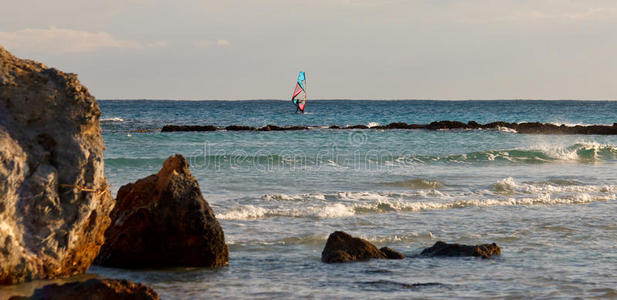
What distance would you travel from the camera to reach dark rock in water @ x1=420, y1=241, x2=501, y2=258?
811 cm

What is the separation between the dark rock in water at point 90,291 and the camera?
517 centimetres

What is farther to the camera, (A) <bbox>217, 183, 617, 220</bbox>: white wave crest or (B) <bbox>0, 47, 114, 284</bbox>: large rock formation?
(A) <bbox>217, 183, 617, 220</bbox>: white wave crest

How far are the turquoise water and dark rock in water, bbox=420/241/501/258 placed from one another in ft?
0.49

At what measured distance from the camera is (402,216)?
1142 cm

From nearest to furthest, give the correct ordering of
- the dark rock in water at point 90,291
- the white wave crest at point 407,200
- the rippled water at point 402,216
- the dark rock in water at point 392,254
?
the dark rock in water at point 90,291 < the rippled water at point 402,216 < the dark rock in water at point 392,254 < the white wave crest at point 407,200

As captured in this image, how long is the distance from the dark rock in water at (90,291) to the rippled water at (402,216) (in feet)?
3.35

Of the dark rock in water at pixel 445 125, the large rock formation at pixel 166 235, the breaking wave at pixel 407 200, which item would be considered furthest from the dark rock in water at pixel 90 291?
the dark rock in water at pixel 445 125

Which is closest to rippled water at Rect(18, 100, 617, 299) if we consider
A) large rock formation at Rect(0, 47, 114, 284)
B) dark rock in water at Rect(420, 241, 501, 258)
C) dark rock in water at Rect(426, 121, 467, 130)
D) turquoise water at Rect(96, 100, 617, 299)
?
turquoise water at Rect(96, 100, 617, 299)

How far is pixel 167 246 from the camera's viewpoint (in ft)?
24.6

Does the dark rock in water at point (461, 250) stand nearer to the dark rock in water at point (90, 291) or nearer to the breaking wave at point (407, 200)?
the breaking wave at point (407, 200)

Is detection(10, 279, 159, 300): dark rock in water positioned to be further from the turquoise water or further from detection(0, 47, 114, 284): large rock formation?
the turquoise water

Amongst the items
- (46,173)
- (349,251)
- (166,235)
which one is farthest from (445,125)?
(46,173)

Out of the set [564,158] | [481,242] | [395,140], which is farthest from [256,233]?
[395,140]

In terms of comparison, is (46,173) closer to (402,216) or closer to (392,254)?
(392,254)
